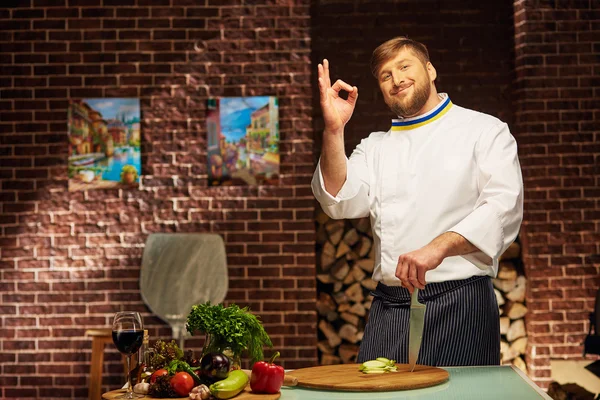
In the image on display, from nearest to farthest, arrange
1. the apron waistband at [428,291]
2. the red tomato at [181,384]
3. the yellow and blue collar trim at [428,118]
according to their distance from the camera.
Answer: the red tomato at [181,384] → the apron waistband at [428,291] → the yellow and blue collar trim at [428,118]

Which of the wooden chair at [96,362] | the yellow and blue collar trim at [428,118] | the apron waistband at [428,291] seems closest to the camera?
the apron waistband at [428,291]

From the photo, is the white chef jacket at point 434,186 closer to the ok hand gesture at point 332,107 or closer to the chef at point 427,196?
the chef at point 427,196

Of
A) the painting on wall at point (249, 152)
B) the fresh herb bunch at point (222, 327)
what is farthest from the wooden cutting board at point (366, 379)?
the painting on wall at point (249, 152)

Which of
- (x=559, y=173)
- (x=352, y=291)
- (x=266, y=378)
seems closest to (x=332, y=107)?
A: (x=266, y=378)

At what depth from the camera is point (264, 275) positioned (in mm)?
5219

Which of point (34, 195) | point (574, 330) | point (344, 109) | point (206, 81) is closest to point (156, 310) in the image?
point (34, 195)

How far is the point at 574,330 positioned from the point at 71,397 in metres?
3.11

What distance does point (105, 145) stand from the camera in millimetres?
5242

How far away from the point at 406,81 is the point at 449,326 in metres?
0.76

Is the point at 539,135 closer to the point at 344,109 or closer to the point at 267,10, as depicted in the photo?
the point at 267,10

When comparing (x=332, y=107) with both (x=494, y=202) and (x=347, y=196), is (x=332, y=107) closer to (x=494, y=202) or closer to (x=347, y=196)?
(x=347, y=196)

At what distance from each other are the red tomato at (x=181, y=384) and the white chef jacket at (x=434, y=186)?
853 mm

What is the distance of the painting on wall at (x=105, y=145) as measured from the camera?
5.24 m

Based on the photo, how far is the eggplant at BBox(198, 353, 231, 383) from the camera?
77.5 inches
